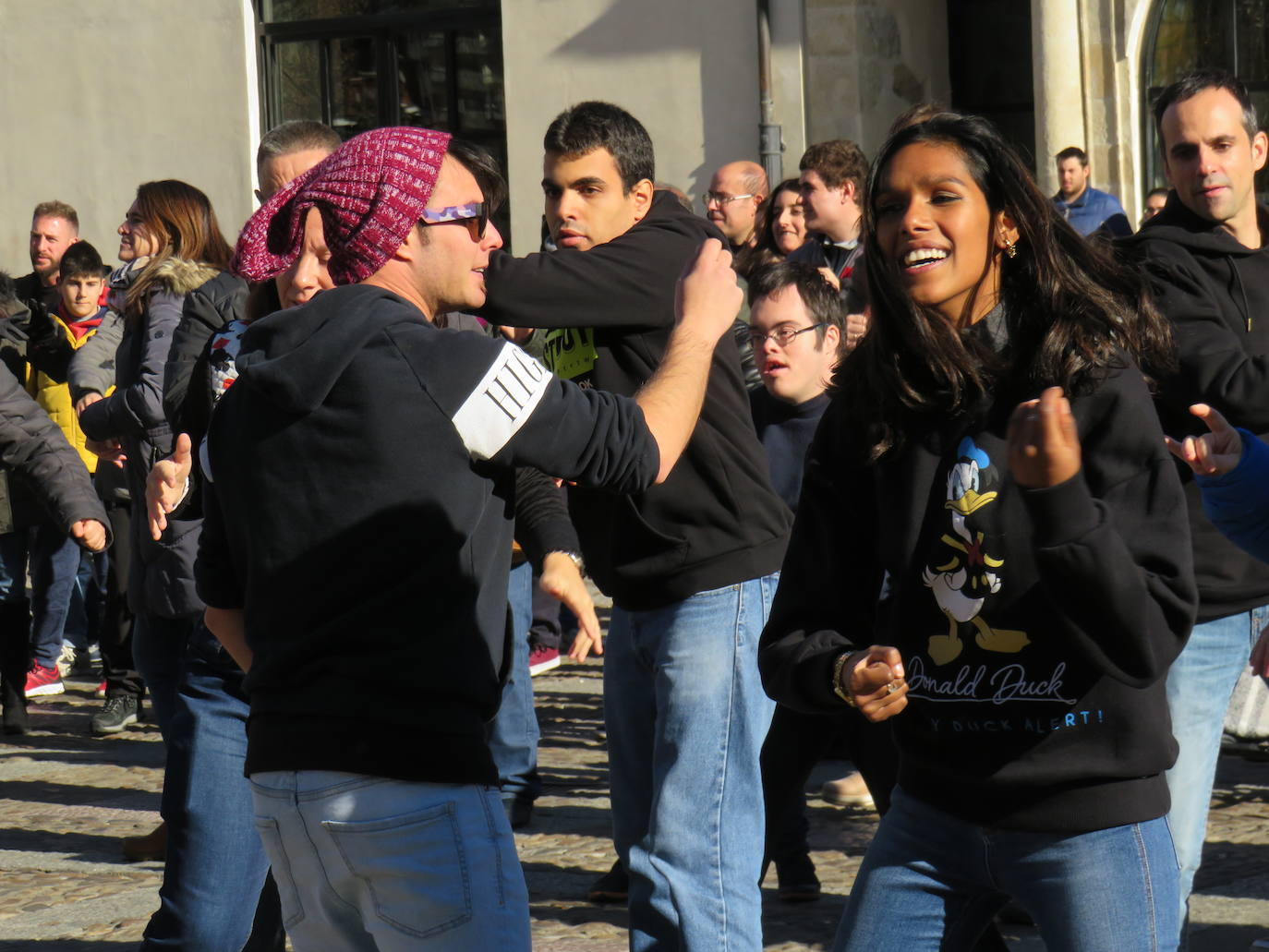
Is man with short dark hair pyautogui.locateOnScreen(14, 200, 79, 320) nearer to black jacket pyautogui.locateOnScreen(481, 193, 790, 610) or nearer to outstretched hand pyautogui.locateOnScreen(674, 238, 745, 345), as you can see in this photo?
black jacket pyautogui.locateOnScreen(481, 193, 790, 610)

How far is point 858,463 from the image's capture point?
9.14 ft

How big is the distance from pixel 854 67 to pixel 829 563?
11248 millimetres

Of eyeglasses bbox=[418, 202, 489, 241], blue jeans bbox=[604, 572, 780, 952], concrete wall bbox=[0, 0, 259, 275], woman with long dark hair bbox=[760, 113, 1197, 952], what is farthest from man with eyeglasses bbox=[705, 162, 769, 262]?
concrete wall bbox=[0, 0, 259, 275]

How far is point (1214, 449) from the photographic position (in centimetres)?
302

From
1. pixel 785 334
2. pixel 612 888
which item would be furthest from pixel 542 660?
pixel 785 334

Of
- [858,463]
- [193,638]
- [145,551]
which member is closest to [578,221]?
[193,638]

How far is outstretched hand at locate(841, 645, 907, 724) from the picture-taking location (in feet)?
8.02

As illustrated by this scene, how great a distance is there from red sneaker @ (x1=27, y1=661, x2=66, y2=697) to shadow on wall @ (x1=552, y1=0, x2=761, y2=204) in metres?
6.61

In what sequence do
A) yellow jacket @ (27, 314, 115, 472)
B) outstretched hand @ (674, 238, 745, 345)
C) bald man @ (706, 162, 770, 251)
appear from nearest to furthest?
1. outstretched hand @ (674, 238, 745, 345)
2. bald man @ (706, 162, 770, 251)
3. yellow jacket @ (27, 314, 115, 472)

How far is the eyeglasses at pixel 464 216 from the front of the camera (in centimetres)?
268

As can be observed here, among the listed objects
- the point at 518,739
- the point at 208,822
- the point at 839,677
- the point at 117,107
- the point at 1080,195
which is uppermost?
the point at 117,107

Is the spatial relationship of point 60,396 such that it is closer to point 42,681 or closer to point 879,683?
point 42,681

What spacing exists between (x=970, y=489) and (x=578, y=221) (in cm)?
173

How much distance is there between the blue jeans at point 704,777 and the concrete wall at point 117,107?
12483 millimetres
